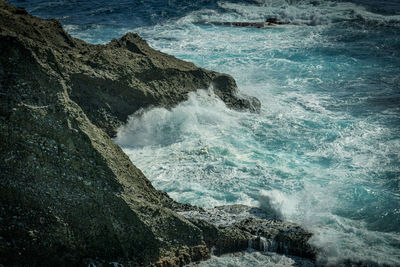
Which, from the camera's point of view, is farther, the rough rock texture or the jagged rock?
the rough rock texture

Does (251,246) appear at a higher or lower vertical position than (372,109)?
lower

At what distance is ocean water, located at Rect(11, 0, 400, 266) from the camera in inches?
228

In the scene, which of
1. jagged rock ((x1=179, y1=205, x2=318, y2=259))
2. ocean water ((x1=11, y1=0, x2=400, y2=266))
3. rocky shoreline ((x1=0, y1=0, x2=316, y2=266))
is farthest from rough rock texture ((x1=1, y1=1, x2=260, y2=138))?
jagged rock ((x1=179, y1=205, x2=318, y2=259))

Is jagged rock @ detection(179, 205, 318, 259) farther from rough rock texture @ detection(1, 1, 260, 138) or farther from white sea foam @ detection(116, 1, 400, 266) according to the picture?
rough rock texture @ detection(1, 1, 260, 138)

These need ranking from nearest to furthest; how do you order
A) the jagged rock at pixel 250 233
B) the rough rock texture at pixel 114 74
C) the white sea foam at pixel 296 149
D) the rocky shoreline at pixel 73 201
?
the rocky shoreline at pixel 73 201
the jagged rock at pixel 250 233
the white sea foam at pixel 296 149
the rough rock texture at pixel 114 74

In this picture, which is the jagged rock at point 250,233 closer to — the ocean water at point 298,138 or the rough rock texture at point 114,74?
the ocean water at point 298,138

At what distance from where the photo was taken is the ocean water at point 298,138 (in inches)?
228

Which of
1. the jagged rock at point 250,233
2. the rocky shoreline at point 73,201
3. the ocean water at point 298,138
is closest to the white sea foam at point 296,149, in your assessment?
the ocean water at point 298,138

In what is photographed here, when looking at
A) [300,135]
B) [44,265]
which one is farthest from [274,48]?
[44,265]

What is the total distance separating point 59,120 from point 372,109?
9.23 metres

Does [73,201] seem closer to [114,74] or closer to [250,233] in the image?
[250,233]

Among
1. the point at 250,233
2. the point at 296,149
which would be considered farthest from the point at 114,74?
the point at 250,233

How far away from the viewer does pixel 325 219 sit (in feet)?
18.7

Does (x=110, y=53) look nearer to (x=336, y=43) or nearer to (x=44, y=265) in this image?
(x=44, y=265)
